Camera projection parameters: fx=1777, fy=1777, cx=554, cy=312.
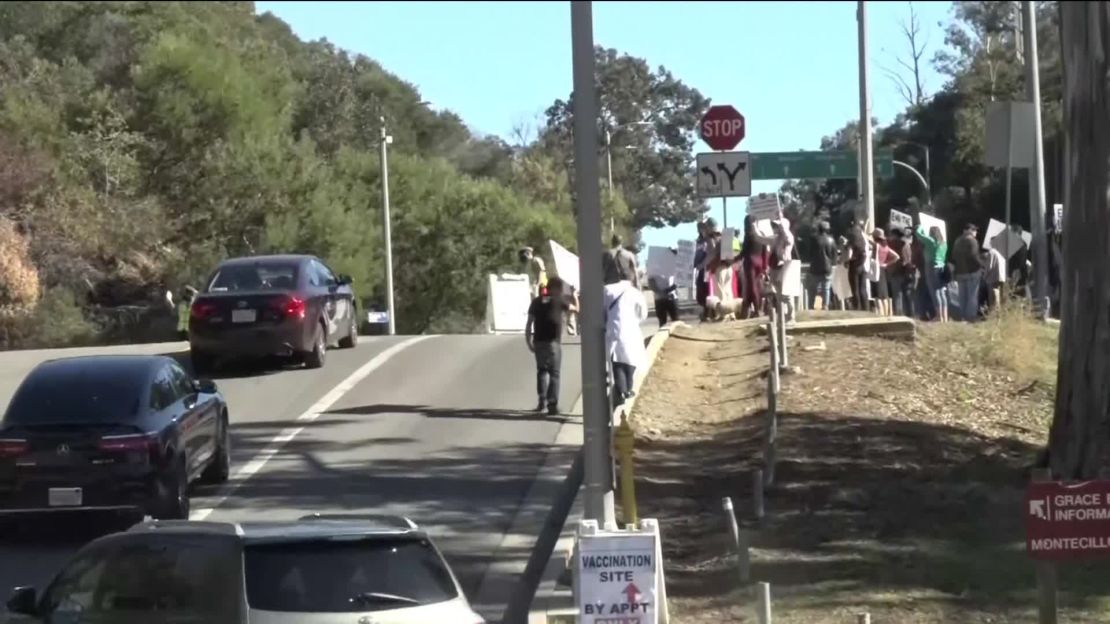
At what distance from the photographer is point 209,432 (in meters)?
16.2

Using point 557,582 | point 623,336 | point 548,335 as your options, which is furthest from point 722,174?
point 557,582

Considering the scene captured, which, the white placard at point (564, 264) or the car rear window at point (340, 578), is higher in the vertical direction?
the white placard at point (564, 264)

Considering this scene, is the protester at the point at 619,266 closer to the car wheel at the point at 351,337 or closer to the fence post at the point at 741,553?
the car wheel at the point at 351,337

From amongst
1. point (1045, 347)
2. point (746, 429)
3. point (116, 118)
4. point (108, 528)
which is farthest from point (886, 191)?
point (108, 528)

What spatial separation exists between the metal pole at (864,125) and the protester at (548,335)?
10.8m

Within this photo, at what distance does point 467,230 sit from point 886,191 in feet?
45.7

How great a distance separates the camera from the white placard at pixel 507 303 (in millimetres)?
41969

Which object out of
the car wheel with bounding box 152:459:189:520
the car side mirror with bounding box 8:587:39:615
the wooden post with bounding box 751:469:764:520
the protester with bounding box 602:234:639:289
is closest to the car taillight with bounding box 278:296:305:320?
the protester with bounding box 602:234:639:289

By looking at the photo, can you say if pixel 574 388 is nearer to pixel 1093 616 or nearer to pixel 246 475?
pixel 246 475

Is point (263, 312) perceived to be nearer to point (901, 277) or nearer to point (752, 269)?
point (752, 269)

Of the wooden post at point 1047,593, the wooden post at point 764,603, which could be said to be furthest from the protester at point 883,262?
the wooden post at point 764,603

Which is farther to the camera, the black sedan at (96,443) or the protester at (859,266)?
the protester at (859,266)

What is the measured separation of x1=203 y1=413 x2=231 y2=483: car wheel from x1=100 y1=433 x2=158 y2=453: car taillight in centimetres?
232

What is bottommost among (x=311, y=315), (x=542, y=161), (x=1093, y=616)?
(x=1093, y=616)
